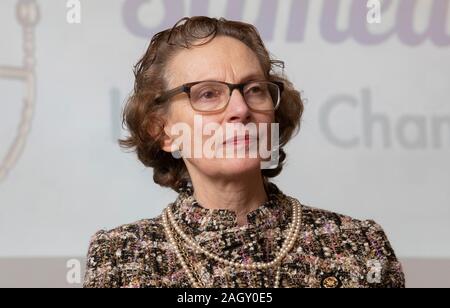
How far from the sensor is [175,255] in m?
0.96

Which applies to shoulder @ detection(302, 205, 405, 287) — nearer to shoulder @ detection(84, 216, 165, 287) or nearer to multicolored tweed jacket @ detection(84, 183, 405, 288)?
multicolored tweed jacket @ detection(84, 183, 405, 288)

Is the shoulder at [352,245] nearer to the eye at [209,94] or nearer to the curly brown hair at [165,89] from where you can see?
the curly brown hair at [165,89]

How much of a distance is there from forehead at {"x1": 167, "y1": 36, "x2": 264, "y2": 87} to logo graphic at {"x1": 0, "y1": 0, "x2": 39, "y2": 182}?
1.97 feet

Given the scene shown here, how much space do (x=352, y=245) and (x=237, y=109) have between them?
28 centimetres

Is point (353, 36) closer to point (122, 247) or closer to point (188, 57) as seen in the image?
point (188, 57)

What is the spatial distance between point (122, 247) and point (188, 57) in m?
0.32

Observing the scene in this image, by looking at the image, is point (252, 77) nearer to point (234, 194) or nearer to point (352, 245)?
point (234, 194)

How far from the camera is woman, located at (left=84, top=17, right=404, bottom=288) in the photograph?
0.95 meters

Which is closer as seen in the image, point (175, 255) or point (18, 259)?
point (175, 255)

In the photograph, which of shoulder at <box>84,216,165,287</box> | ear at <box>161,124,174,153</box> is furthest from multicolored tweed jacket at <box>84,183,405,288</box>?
ear at <box>161,124,174,153</box>

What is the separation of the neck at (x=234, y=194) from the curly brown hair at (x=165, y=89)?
0.22ft

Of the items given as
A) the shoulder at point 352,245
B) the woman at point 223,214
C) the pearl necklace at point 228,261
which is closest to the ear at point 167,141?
the woman at point 223,214
